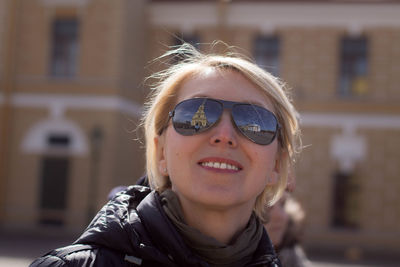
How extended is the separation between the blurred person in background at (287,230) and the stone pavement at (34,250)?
9.23m

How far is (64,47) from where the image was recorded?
1873 cm

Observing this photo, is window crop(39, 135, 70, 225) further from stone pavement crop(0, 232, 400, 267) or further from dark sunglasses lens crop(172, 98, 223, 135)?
dark sunglasses lens crop(172, 98, 223, 135)

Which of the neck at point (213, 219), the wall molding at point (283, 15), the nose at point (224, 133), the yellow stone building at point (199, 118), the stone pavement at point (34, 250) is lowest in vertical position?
the stone pavement at point (34, 250)

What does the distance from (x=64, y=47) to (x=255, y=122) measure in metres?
17.8

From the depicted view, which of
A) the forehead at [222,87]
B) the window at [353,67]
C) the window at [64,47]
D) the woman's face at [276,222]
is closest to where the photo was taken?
the forehead at [222,87]

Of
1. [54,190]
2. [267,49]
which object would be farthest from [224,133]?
[267,49]

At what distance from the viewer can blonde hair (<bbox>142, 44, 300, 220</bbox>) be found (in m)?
1.84

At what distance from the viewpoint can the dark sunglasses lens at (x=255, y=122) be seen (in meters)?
1.74

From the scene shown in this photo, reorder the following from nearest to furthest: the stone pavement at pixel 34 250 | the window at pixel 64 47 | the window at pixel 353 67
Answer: the stone pavement at pixel 34 250 < the window at pixel 64 47 < the window at pixel 353 67

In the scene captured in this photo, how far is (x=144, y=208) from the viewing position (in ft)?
5.70

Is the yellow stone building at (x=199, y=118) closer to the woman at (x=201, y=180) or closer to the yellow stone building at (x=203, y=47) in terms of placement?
the woman at (x=201, y=180)

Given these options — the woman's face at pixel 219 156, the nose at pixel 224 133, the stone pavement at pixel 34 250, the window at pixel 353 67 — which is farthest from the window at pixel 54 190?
the nose at pixel 224 133

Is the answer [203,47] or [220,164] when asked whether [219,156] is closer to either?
[220,164]

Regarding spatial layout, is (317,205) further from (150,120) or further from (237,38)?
(150,120)
